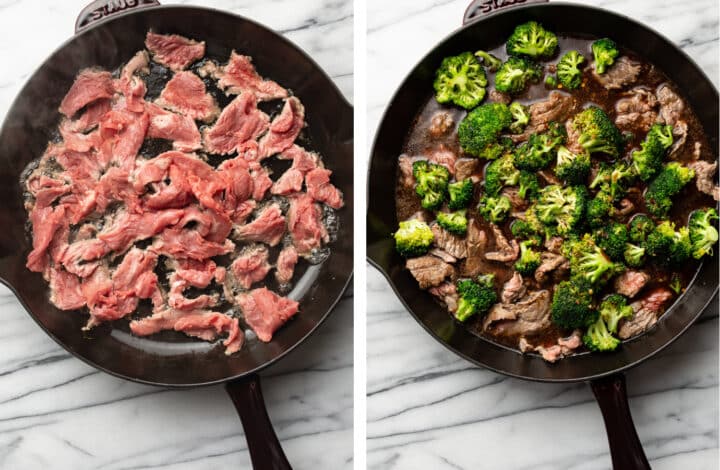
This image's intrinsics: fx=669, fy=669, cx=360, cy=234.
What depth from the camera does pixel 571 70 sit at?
2068mm

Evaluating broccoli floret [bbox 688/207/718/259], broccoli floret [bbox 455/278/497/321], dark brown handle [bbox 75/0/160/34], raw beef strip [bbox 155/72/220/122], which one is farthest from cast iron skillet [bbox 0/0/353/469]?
broccoli floret [bbox 688/207/718/259]

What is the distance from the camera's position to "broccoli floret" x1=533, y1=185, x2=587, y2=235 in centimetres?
203

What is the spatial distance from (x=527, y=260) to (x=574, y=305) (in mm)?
192

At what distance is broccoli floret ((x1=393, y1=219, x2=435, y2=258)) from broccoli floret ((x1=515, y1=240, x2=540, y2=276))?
28 centimetres

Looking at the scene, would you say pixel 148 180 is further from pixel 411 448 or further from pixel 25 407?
pixel 411 448

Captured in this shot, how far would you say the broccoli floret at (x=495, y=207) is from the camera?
81.1 inches

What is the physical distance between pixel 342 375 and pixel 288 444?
294 millimetres

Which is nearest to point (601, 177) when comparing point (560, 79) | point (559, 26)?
point (560, 79)

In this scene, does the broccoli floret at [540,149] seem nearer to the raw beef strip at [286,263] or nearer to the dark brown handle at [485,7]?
the dark brown handle at [485,7]

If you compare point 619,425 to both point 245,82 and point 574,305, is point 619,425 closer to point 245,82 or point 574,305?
point 574,305

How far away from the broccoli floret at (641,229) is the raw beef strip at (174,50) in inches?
58.6

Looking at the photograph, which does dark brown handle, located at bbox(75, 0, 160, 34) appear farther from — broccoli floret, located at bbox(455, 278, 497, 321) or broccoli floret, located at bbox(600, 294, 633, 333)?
broccoli floret, located at bbox(600, 294, 633, 333)

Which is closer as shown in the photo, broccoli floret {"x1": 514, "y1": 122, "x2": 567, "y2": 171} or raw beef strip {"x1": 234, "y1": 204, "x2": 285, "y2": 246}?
broccoli floret {"x1": 514, "y1": 122, "x2": 567, "y2": 171}

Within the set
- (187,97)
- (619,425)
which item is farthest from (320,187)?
(619,425)
